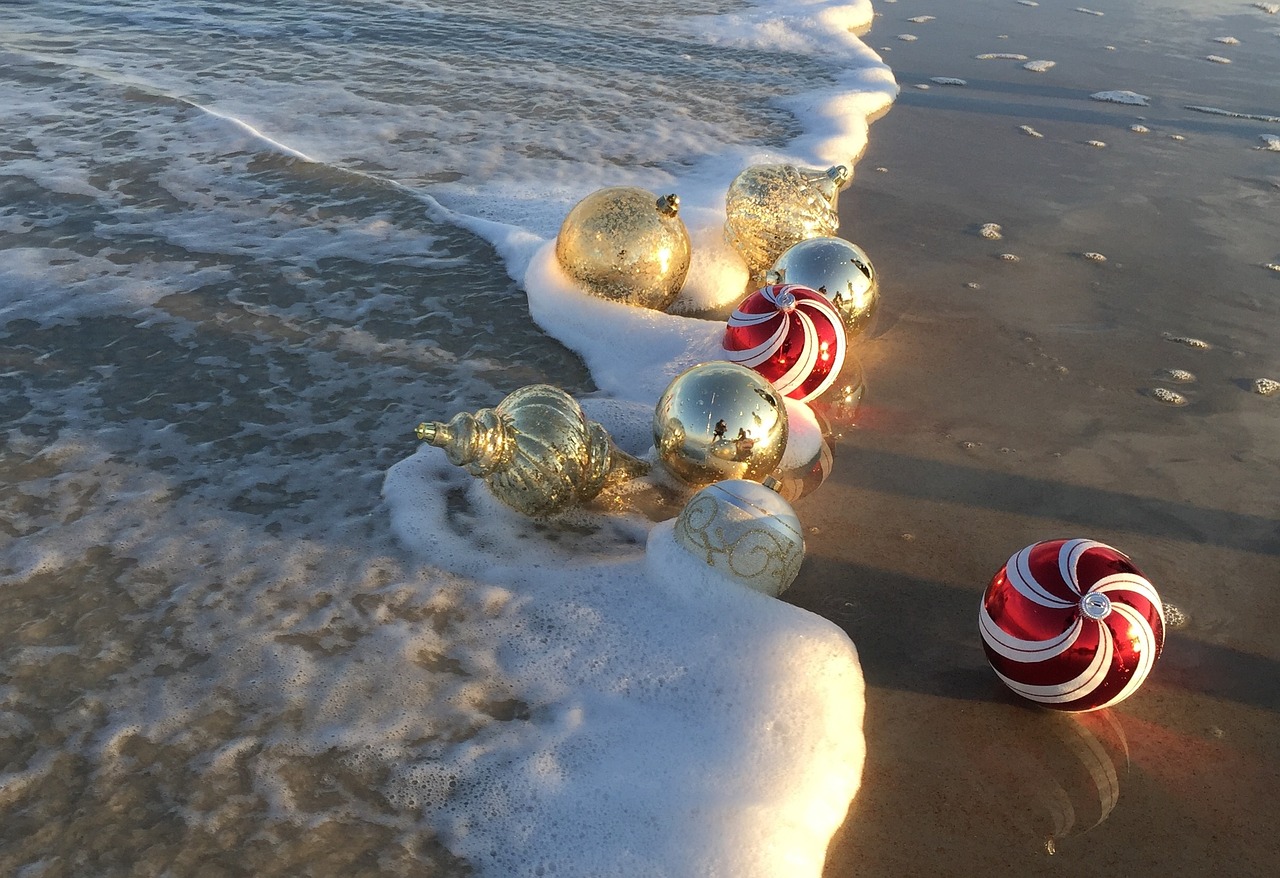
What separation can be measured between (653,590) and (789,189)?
3167 millimetres

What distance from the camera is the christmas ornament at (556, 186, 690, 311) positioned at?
18.6 ft

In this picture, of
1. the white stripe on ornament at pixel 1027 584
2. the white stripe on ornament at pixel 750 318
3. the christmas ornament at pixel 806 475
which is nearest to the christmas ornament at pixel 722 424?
the christmas ornament at pixel 806 475

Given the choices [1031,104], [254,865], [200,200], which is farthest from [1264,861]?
[1031,104]

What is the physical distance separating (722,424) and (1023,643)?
1.51 m

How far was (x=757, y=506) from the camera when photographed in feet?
12.4

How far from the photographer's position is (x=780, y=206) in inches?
238

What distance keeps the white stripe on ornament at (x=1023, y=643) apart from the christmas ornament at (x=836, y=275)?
2361 mm

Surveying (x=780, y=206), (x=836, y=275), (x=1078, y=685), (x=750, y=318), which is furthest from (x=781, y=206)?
(x=1078, y=685)

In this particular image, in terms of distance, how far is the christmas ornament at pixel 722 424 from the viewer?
13.8 ft

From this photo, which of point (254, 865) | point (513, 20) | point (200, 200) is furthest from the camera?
point (513, 20)

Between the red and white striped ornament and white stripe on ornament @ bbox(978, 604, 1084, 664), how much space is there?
1.77 m

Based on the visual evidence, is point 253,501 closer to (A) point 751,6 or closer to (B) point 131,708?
(B) point 131,708

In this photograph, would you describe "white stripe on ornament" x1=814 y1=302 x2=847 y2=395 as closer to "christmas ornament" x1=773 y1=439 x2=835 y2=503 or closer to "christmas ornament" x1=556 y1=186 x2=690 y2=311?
"christmas ornament" x1=773 y1=439 x2=835 y2=503

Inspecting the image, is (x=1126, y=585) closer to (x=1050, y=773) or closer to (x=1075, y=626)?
(x=1075, y=626)
